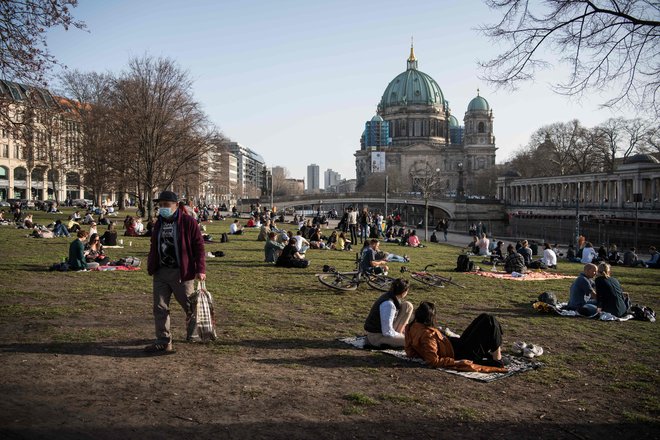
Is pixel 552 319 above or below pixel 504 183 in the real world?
below

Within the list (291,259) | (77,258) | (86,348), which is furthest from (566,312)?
(77,258)

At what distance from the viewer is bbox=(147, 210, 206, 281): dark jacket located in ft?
23.3

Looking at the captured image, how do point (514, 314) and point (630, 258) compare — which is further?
point (630, 258)

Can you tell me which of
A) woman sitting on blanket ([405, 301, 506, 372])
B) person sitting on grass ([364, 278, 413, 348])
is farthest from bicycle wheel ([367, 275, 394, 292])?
woman sitting on blanket ([405, 301, 506, 372])

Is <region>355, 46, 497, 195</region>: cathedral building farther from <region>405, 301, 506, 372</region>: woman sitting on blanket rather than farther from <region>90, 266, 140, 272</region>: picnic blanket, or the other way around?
<region>405, 301, 506, 372</region>: woman sitting on blanket

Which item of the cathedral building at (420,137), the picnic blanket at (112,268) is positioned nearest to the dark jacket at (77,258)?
the picnic blanket at (112,268)

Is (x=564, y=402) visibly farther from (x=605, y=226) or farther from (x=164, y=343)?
(x=605, y=226)

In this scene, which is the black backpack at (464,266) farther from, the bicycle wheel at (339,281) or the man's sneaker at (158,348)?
the man's sneaker at (158,348)

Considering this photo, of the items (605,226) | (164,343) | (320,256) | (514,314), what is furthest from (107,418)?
(605,226)

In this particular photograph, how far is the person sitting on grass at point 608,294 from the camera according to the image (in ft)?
34.3

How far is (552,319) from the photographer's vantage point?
1041 cm

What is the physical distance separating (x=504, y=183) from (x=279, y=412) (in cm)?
9162

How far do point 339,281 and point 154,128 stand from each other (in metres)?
26.5

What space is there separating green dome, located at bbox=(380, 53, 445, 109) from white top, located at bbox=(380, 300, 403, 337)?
142 m
